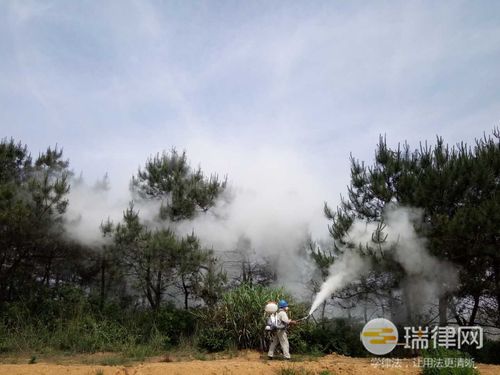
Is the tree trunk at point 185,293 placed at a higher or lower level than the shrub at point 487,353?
higher

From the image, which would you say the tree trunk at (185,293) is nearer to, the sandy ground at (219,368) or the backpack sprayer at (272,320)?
the backpack sprayer at (272,320)

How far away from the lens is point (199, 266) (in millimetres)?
13703

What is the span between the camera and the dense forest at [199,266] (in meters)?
12.0

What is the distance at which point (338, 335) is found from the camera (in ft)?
42.2

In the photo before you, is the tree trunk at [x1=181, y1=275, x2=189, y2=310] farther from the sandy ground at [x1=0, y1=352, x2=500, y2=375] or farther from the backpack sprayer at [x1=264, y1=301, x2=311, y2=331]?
the sandy ground at [x1=0, y1=352, x2=500, y2=375]

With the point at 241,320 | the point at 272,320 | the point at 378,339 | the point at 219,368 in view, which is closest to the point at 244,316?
the point at 241,320

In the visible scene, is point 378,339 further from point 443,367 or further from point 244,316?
point 244,316

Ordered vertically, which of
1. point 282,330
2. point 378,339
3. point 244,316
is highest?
point 244,316

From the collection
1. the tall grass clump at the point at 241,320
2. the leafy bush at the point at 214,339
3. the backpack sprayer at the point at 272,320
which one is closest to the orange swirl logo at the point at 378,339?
the tall grass clump at the point at 241,320

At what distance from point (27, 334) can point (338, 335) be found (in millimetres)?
8419

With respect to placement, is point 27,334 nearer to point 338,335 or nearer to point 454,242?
point 338,335

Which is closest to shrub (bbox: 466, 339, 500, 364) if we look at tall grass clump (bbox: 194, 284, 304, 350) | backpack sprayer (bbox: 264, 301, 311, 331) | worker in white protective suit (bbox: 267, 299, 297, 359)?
tall grass clump (bbox: 194, 284, 304, 350)

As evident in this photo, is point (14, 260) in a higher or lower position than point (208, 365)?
higher

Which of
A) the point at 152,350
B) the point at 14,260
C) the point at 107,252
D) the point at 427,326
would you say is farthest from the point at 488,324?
the point at 14,260
